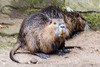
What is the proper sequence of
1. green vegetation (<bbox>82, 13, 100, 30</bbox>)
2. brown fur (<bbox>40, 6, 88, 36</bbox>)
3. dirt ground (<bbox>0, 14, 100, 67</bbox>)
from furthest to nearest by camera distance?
green vegetation (<bbox>82, 13, 100, 30</bbox>) → brown fur (<bbox>40, 6, 88, 36</bbox>) → dirt ground (<bbox>0, 14, 100, 67</bbox>)

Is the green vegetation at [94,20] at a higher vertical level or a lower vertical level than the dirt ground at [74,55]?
higher

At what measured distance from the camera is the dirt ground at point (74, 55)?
3.38 m

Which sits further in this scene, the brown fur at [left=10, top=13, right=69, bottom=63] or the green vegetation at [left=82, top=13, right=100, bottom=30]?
the green vegetation at [left=82, top=13, right=100, bottom=30]

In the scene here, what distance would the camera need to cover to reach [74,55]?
3855 mm

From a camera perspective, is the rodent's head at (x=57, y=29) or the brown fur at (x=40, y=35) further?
the brown fur at (x=40, y=35)

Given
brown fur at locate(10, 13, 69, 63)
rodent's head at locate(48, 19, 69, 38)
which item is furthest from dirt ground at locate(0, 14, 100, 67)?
rodent's head at locate(48, 19, 69, 38)

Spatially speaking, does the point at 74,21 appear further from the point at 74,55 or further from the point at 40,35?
the point at 40,35

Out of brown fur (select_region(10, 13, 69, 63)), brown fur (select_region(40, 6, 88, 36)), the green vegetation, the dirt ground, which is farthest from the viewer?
the green vegetation

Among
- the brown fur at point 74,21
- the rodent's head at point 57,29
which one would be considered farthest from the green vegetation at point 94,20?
the rodent's head at point 57,29

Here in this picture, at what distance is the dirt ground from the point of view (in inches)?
133

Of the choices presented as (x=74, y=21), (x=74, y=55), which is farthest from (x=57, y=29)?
(x=74, y=21)

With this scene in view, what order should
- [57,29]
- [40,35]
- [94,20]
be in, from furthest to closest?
[94,20], [40,35], [57,29]

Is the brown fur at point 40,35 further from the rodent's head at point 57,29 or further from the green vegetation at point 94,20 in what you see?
the green vegetation at point 94,20

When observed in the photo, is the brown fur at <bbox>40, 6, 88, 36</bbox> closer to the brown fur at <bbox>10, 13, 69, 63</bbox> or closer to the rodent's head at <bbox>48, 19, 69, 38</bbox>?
the brown fur at <bbox>10, 13, 69, 63</bbox>
